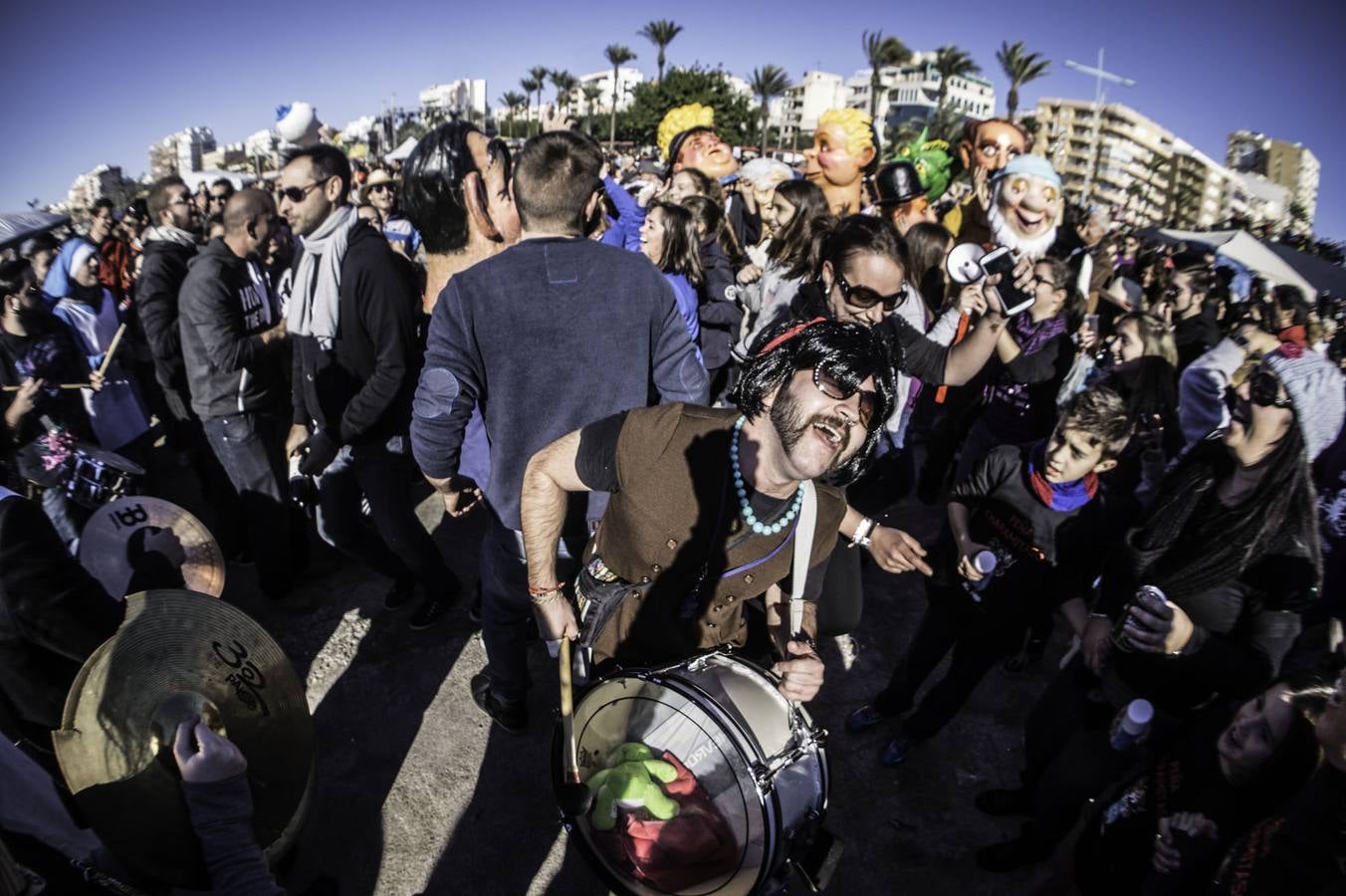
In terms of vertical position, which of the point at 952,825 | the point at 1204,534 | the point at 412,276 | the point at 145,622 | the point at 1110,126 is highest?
the point at 1110,126

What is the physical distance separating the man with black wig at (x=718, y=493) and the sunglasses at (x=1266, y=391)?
136cm

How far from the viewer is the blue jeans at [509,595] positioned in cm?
277

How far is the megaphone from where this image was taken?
11.7 feet

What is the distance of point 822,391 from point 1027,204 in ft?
13.6

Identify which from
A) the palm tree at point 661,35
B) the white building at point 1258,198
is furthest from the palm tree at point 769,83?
the white building at point 1258,198

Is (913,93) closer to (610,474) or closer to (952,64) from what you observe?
(952,64)

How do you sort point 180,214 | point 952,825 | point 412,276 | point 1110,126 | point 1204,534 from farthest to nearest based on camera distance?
point 1110,126, point 180,214, point 412,276, point 952,825, point 1204,534

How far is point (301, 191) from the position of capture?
11.5ft

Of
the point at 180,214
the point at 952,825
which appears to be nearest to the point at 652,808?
the point at 952,825

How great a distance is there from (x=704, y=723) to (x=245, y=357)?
3182mm

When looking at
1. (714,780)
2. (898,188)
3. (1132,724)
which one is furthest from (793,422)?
(898,188)

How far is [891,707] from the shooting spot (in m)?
3.26

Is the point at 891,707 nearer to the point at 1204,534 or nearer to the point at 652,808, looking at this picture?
the point at 1204,534

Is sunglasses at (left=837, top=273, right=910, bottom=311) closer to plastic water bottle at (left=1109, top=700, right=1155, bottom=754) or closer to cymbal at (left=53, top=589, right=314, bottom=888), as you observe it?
plastic water bottle at (left=1109, top=700, right=1155, bottom=754)
